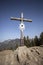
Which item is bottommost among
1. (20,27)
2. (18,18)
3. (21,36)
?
(21,36)

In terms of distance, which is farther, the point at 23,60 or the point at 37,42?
the point at 37,42

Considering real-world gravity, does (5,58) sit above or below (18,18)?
below

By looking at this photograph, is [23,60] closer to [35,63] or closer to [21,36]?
[35,63]

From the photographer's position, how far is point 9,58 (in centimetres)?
639

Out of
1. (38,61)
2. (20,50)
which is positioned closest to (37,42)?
(20,50)

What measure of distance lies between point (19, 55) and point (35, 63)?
1.09m

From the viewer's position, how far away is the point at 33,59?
6016 millimetres

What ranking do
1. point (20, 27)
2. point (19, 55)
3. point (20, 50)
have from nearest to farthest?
point (19, 55)
point (20, 50)
point (20, 27)

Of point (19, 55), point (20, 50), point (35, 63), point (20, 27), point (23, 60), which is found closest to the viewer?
point (35, 63)

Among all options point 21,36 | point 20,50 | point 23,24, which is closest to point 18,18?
point 23,24

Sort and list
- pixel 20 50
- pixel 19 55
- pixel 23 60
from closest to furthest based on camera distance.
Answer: pixel 23 60 < pixel 19 55 < pixel 20 50

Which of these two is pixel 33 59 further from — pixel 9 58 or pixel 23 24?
pixel 23 24

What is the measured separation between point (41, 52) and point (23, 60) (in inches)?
61.2

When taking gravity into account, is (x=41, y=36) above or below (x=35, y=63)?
above
